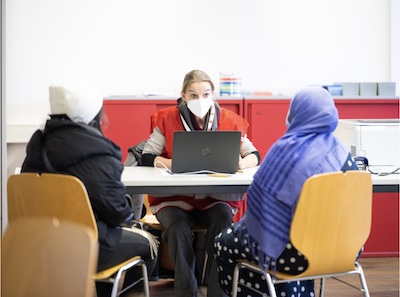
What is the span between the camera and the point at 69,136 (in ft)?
9.01

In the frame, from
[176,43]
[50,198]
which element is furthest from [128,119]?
[50,198]

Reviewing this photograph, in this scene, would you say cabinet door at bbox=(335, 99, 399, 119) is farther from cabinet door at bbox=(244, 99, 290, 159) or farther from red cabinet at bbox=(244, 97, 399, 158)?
cabinet door at bbox=(244, 99, 290, 159)

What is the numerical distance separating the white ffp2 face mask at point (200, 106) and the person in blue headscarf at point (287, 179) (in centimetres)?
80

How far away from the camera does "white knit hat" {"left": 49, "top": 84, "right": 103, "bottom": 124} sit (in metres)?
2.84

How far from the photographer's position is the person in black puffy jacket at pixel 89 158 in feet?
8.94

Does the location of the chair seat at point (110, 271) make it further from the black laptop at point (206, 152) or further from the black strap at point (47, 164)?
the black laptop at point (206, 152)

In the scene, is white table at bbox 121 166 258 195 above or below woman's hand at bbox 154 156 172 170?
below

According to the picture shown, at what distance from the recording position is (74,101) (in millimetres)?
2840

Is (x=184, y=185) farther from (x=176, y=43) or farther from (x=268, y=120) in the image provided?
(x=176, y=43)

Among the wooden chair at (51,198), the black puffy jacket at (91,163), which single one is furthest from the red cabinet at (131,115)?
the wooden chair at (51,198)

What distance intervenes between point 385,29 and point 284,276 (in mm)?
3382

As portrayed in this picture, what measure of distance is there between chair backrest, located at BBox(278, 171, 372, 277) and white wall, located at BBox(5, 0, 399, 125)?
283cm

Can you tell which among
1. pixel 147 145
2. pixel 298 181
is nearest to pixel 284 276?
pixel 298 181

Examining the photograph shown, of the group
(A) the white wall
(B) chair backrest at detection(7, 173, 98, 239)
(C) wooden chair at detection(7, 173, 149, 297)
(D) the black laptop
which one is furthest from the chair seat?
(A) the white wall
